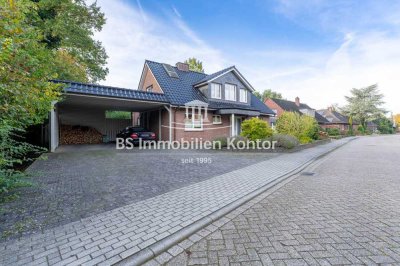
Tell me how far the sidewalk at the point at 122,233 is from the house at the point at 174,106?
10440 mm

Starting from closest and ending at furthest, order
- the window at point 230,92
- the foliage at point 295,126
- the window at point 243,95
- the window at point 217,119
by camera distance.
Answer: the foliage at point 295,126 → the window at point 217,119 → the window at point 230,92 → the window at point 243,95

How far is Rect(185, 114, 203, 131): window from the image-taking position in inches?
645

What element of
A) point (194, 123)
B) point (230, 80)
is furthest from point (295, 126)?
point (194, 123)

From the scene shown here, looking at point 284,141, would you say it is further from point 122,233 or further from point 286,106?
point 286,106

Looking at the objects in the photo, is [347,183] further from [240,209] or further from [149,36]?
[149,36]

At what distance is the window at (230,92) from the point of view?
765 inches

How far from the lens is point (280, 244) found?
111 inches

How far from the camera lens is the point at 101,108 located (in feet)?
60.2

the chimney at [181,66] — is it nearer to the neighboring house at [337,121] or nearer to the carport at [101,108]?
the carport at [101,108]

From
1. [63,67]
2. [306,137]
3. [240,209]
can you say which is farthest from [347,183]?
[63,67]

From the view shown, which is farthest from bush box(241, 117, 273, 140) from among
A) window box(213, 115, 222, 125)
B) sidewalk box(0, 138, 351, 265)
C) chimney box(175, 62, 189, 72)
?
chimney box(175, 62, 189, 72)

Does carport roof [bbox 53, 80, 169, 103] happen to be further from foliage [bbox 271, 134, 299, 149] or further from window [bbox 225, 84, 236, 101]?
foliage [bbox 271, 134, 299, 149]

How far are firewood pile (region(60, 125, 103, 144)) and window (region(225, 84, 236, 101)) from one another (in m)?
13.4

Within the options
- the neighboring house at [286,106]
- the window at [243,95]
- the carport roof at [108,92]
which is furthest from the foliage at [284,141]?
the neighboring house at [286,106]
